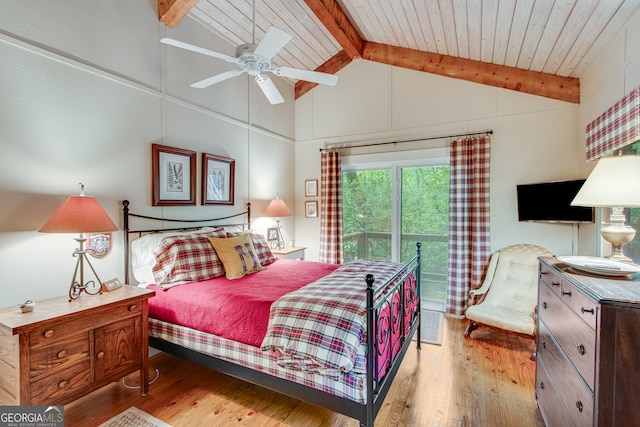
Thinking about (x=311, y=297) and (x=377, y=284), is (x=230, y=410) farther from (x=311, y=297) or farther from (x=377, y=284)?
(x=377, y=284)

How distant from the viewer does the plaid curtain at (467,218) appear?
3.71 metres

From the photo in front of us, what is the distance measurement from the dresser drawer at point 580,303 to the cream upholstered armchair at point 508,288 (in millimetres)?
1586

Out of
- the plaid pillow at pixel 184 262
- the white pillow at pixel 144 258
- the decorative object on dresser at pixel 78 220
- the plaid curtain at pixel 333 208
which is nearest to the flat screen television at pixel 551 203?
the plaid curtain at pixel 333 208

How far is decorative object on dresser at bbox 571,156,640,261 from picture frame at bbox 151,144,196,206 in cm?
335

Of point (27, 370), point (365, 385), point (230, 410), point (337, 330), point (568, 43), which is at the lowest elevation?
point (230, 410)

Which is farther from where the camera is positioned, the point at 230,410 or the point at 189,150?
the point at 189,150

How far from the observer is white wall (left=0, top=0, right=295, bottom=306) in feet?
6.74

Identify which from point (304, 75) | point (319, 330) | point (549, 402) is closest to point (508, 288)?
point (549, 402)

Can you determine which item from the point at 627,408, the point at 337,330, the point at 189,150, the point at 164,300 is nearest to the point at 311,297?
the point at 337,330

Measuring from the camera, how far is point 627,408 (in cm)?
119

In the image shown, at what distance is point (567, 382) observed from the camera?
1531mm

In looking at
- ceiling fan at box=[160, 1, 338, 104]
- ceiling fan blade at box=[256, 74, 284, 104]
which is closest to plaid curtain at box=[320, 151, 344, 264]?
ceiling fan blade at box=[256, 74, 284, 104]

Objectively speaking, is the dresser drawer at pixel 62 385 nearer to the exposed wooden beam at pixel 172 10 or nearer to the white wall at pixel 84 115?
the white wall at pixel 84 115

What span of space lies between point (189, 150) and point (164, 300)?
1.65 meters
